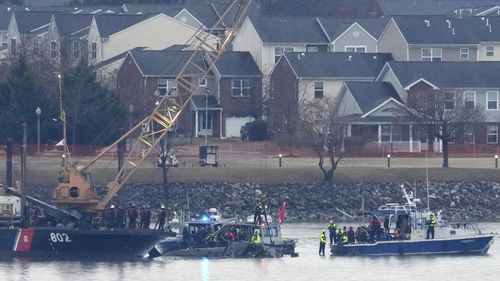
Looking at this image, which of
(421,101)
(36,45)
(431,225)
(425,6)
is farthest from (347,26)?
(431,225)

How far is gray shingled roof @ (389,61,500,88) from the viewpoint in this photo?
374 ft

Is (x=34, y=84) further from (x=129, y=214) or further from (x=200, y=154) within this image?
(x=129, y=214)

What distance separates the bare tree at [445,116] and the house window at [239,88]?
49.8 feet

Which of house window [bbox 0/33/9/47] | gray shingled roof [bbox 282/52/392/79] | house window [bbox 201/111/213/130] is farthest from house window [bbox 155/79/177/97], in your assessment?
house window [bbox 0/33/9/47]

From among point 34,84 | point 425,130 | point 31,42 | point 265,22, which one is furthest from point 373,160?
point 31,42

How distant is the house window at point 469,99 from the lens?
11184 cm

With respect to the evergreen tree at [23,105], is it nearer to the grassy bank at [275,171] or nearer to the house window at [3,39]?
the grassy bank at [275,171]

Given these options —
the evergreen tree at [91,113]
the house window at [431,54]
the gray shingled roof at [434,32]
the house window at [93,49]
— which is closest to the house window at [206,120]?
the gray shingled roof at [434,32]

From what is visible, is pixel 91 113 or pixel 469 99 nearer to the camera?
pixel 91 113

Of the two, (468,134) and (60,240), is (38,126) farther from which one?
(468,134)

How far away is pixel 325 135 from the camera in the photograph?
333 feet

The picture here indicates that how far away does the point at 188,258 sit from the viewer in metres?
73.0

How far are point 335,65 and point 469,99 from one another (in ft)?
32.6

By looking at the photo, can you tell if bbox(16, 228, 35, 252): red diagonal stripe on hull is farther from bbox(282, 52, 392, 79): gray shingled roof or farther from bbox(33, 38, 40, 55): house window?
bbox(33, 38, 40, 55): house window
